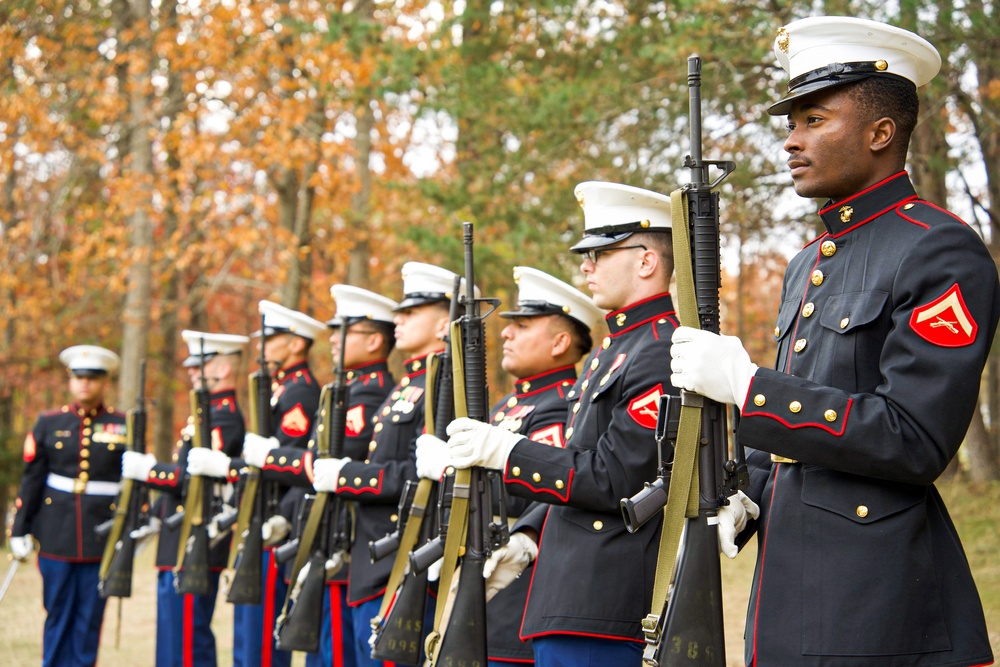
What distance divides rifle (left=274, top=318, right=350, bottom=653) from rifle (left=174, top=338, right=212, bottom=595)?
135 centimetres

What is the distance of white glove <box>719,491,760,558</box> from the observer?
2.71 meters

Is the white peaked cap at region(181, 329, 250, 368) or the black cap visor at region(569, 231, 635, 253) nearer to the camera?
the black cap visor at region(569, 231, 635, 253)

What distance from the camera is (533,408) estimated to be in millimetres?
4594

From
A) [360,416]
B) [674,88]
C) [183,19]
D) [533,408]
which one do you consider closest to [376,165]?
[183,19]

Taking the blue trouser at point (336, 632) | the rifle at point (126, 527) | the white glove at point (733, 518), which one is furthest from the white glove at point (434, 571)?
the rifle at point (126, 527)

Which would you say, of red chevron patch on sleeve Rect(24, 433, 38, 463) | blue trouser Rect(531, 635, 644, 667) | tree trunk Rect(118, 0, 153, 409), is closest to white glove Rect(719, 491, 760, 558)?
blue trouser Rect(531, 635, 644, 667)

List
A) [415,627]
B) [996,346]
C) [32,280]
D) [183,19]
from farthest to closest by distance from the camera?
[32,280], [183,19], [996,346], [415,627]

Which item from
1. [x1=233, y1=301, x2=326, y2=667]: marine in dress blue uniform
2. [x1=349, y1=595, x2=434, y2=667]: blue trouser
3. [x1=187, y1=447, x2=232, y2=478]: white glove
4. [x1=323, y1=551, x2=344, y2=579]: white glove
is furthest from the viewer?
[x1=187, y1=447, x2=232, y2=478]: white glove

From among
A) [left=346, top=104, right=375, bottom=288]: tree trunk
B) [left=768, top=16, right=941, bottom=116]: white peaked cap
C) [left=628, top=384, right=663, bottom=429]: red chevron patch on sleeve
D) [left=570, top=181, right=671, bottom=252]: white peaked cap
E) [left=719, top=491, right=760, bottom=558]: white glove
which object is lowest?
[left=719, top=491, right=760, bottom=558]: white glove

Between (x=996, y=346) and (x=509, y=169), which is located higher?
(x=509, y=169)

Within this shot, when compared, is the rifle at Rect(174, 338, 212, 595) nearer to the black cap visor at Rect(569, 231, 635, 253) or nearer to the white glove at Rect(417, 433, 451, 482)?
the white glove at Rect(417, 433, 451, 482)

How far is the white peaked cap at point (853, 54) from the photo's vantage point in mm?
2637

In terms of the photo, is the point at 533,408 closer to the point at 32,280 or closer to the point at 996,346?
the point at 996,346

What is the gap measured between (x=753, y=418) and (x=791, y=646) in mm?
522
